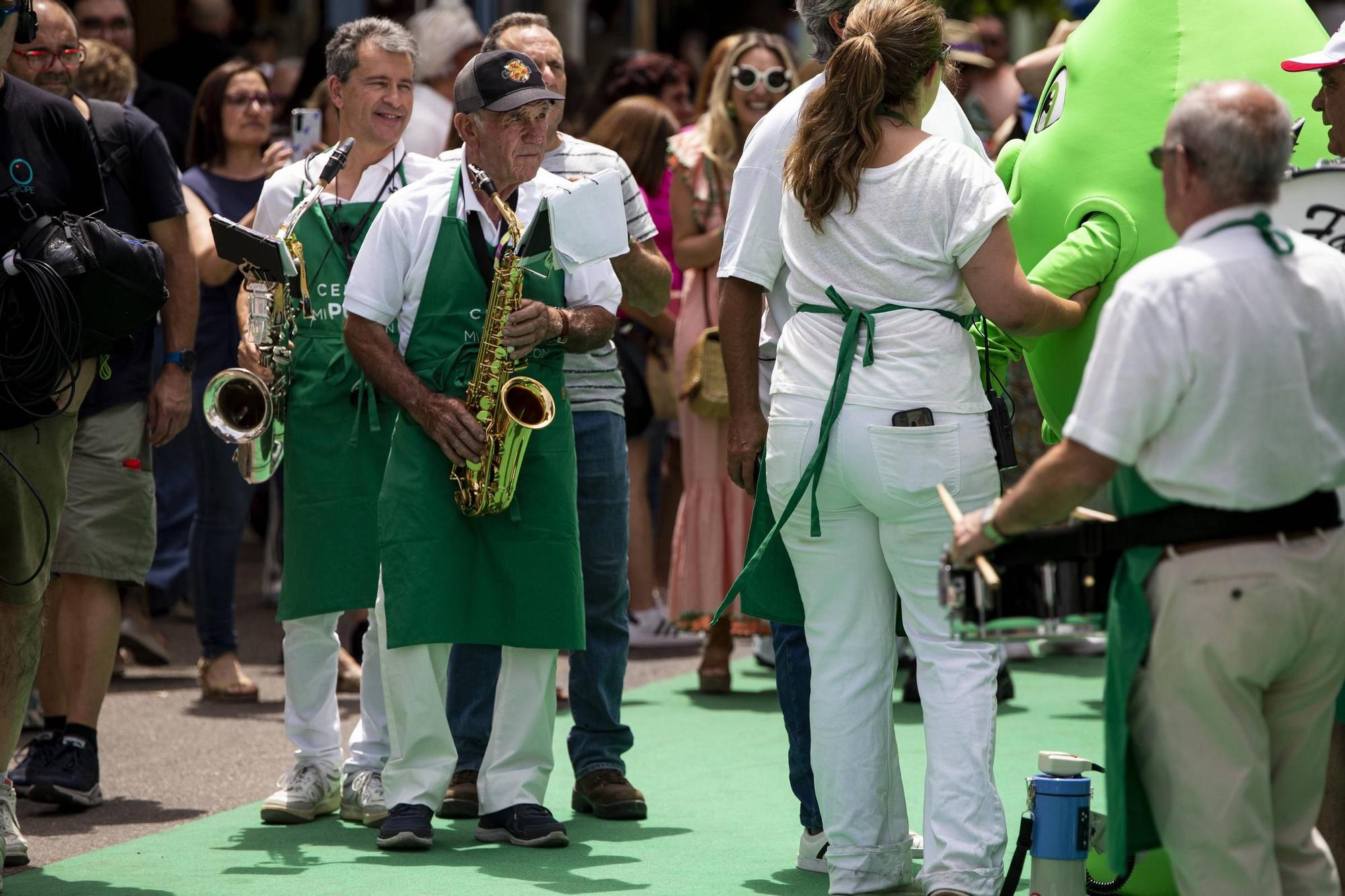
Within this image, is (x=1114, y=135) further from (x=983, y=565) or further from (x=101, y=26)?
(x=101, y=26)

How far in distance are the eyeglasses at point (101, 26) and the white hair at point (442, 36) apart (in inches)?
55.2

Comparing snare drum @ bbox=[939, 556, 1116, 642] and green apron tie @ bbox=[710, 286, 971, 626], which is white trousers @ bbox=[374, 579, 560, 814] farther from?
snare drum @ bbox=[939, 556, 1116, 642]

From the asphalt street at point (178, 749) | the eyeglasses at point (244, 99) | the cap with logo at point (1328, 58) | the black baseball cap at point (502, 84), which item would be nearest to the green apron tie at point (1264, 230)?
the cap with logo at point (1328, 58)

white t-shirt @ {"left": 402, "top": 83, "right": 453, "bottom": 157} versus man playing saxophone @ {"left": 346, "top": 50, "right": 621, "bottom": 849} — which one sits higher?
white t-shirt @ {"left": 402, "top": 83, "right": 453, "bottom": 157}

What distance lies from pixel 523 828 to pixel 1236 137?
290 cm

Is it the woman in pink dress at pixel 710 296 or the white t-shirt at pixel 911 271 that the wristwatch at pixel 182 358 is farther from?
the white t-shirt at pixel 911 271

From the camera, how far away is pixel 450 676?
19.3 ft

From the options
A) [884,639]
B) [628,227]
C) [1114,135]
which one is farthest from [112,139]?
[1114,135]

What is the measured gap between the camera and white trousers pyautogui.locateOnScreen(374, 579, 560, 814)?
17.0ft

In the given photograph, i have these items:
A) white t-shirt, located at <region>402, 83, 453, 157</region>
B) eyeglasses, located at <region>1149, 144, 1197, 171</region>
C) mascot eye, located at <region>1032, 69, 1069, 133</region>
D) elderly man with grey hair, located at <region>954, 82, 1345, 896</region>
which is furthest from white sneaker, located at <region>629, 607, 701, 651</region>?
eyeglasses, located at <region>1149, 144, 1197, 171</region>

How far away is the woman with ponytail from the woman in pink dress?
2.84 metres

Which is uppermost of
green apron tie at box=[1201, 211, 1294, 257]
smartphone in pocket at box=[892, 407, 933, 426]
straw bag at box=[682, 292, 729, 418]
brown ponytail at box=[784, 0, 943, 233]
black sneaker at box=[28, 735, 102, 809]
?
brown ponytail at box=[784, 0, 943, 233]

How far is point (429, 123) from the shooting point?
8.45m

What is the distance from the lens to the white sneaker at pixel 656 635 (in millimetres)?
9094
